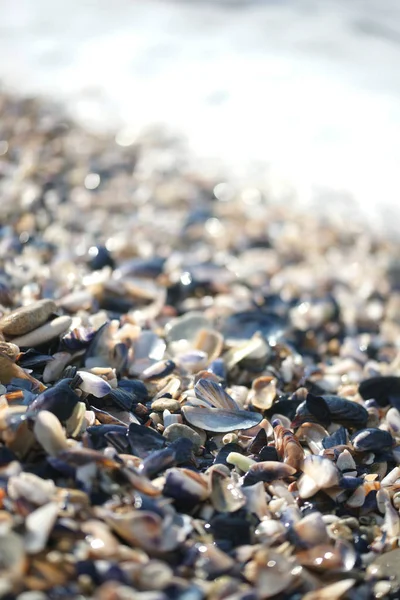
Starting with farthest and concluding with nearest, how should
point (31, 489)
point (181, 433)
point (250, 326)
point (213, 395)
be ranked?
point (250, 326), point (213, 395), point (181, 433), point (31, 489)

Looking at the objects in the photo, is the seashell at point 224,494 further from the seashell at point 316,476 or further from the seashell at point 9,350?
the seashell at point 9,350

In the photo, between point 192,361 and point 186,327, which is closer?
point 192,361

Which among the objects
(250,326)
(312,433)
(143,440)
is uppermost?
(143,440)

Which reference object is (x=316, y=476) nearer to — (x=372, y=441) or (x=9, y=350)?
(x=372, y=441)

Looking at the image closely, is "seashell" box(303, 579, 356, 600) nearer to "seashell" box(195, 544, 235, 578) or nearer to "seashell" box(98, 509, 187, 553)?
"seashell" box(195, 544, 235, 578)

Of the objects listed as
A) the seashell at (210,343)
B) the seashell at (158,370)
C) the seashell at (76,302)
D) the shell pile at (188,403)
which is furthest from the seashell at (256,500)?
the seashell at (76,302)

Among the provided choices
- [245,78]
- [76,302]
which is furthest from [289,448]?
[245,78]

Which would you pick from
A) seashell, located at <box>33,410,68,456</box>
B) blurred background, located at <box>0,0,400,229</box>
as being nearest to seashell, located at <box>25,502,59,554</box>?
seashell, located at <box>33,410,68,456</box>

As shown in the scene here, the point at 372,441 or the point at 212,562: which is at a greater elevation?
the point at 212,562

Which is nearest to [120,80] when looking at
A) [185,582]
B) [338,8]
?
[338,8]
